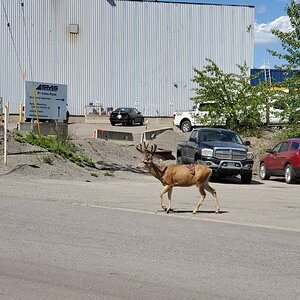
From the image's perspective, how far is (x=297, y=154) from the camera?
23031mm

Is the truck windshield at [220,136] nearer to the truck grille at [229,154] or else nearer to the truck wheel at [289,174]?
the truck grille at [229,154]

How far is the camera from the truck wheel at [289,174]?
23234 mm

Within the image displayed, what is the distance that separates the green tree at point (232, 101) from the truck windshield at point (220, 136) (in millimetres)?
12621

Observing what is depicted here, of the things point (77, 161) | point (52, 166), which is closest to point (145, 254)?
point (52, 166)

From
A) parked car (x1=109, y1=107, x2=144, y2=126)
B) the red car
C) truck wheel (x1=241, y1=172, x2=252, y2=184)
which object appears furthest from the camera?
parked car (x1=109, y1=107, x2=144, y2=126)

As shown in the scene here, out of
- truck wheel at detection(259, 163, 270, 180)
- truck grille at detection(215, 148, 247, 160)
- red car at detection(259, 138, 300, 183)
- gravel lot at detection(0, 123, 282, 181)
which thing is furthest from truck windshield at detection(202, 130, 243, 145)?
gravel lot at detection(0, 123, 282, 181)

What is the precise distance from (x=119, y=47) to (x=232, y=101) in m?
25.4

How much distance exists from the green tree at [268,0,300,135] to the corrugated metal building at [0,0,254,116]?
1135 inches

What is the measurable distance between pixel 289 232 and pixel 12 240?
4.78m

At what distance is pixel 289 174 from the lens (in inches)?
925

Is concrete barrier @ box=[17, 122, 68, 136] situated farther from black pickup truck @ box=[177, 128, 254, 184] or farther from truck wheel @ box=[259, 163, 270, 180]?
truck wheel @ box=[259, 163, 270, 180]

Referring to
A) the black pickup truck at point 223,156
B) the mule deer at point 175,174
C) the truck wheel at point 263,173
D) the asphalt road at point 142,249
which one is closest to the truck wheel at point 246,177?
the black pickup truck at point 223,156

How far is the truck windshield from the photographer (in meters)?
23.8

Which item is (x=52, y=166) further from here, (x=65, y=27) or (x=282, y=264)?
(x=65, y=27)
